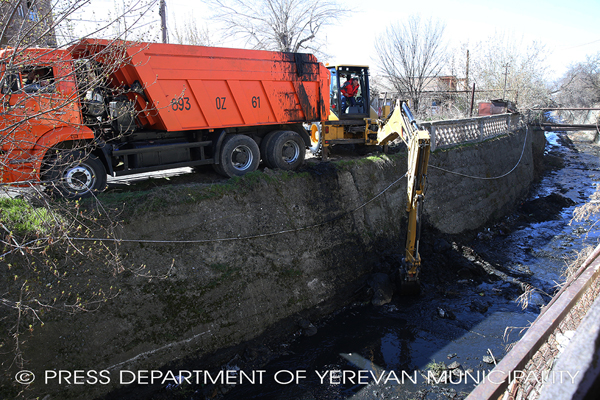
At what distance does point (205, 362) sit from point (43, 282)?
2795 mm

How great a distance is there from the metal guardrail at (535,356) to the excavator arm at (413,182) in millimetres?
4894

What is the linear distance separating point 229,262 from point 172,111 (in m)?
3.13

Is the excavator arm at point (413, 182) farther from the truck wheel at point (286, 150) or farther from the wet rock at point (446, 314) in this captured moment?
the truck wheel at point (286, 150)

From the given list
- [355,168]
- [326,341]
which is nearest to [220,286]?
[326,341]

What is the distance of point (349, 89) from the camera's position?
1170 centimetres

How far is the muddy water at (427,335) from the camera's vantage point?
19.5 feet

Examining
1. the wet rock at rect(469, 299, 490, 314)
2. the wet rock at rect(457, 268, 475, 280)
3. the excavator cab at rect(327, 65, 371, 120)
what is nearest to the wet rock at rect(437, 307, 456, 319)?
the wet rock at rect(469, 299, 490, 314)

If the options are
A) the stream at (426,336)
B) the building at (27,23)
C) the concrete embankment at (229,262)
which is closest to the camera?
the building at (27,23)

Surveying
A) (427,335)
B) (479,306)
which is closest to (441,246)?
(479,306)

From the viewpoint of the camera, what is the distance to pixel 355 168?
1008cm

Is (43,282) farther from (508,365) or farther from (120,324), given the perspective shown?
(508,365)

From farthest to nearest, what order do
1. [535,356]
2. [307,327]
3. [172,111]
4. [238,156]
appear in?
[238,156] < [307,327] < [172,111] < [535,356]

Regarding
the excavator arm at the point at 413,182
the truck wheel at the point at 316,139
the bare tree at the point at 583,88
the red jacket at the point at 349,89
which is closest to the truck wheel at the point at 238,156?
the truck wheel at the point at 316,139

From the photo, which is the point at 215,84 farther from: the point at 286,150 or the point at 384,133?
the point at 384,133
